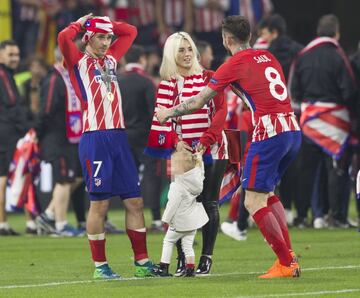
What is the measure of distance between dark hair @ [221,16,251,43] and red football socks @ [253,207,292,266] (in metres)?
1.46

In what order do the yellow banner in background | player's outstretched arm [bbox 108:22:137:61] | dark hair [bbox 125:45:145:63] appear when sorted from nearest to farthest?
player's outstretched arm [bbox 108:22:137:61] → dark hair [bbox 125:45:145:63] → the yellow banner in background

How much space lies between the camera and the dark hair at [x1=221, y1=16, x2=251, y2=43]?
11266 mm

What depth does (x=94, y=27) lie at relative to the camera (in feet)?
37.9

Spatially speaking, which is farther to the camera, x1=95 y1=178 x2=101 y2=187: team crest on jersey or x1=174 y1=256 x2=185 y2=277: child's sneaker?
x1=174 y1=256 x2=185 y2=277: child's sneaker

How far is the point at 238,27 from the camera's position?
11.3 m

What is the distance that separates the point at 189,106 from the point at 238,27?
2.58 feet

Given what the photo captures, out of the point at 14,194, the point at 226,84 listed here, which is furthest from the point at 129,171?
the point at 14,194

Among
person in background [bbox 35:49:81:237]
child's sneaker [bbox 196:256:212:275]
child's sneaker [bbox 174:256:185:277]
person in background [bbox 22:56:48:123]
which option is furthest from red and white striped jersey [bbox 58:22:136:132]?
person in background [bbox 22:56:48:123]

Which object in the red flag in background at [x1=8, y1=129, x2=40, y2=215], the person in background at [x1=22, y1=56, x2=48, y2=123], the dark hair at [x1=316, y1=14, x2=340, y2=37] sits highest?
the dark hair at [x1=316, y1=14, x2=340, y2=37]

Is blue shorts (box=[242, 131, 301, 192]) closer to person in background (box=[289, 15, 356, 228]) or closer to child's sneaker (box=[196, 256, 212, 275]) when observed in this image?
child's sneaker (box=[196, 256, 212, 275])

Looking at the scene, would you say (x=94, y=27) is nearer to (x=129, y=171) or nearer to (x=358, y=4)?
(x=129, y=171)

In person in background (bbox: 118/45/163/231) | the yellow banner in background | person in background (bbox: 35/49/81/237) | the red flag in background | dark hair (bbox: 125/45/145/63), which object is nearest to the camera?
person in background (bbox: 35/49/81/237)

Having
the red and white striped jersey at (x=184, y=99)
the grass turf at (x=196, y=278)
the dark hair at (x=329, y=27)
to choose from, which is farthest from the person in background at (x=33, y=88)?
the red and white striped jersey at (x=184, y=99)

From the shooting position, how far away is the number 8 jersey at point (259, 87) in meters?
11.1
